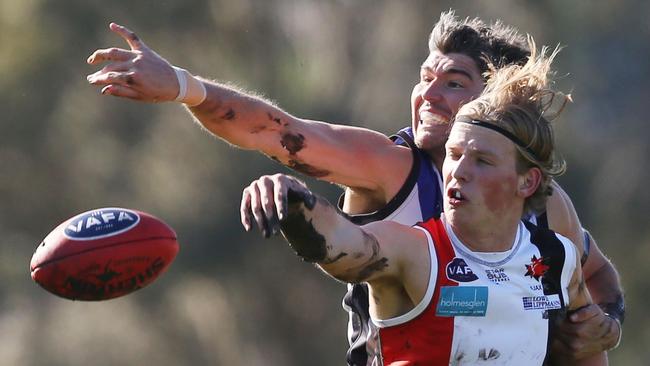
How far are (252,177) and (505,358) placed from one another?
452 inches

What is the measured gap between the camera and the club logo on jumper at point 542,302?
527 centimetres

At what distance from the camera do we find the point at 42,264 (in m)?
5.27

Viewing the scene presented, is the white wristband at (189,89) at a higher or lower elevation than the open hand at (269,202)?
lower

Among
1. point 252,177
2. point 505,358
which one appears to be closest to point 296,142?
point 505,358

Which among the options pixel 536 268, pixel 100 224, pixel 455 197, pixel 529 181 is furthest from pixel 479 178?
pixel 100 224

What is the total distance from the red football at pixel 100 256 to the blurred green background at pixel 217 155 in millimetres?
11075

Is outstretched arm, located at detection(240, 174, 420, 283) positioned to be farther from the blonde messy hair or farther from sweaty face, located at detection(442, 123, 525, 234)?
the blonde messy hair

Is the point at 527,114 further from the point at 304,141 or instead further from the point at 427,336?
the point at 304,141

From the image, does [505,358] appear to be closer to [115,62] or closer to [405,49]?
[115,62]

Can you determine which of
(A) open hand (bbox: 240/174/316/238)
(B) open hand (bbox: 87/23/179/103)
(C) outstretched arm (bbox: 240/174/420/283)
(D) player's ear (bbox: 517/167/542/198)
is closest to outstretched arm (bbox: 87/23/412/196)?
(B) open hand (bbox: 87/23/179/103)

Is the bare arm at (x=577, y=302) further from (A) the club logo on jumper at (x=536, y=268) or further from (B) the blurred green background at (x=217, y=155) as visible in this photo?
(B) the blurred green background at (x=217, y=155)

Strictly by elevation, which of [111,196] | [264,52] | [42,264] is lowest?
[111,196]

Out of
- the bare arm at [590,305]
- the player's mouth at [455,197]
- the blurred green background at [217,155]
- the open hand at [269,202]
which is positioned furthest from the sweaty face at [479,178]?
the blurred green background at [217,155]

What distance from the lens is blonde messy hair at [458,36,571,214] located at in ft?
17.5
